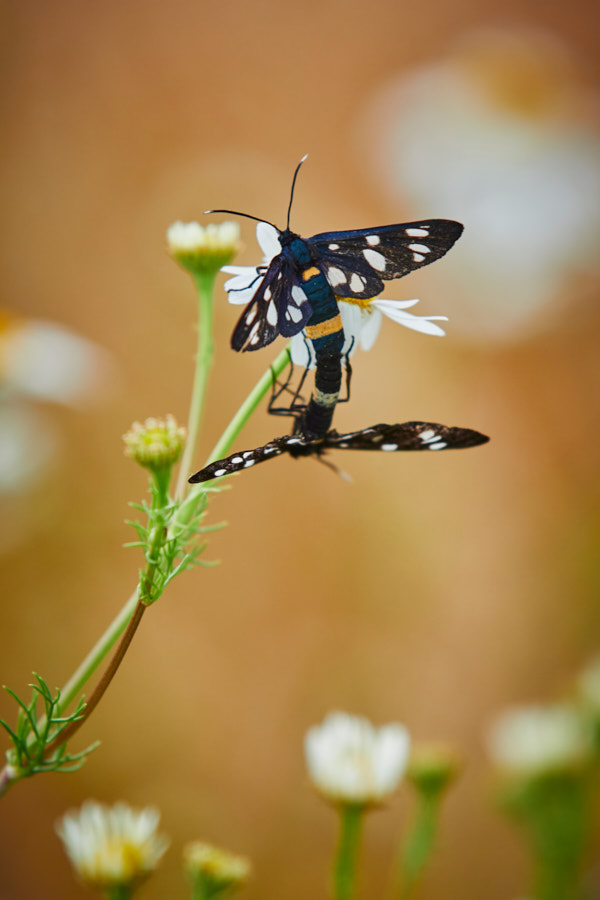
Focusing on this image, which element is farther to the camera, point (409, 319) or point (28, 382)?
point (28, 382)

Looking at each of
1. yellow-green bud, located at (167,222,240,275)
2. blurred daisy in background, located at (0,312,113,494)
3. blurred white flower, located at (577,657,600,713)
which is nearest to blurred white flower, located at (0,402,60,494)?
blurred daisy in background, located at (0,312,113,494)

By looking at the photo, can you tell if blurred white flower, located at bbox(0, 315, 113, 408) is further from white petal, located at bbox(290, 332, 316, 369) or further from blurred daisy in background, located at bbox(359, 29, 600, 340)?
blurred daisy in background, located at bbox(359, 29, 600, 340)

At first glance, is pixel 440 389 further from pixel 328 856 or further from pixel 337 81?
pixel 328 856

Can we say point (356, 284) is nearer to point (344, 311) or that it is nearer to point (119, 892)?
point (344, 311)

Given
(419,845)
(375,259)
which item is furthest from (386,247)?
(419,845)

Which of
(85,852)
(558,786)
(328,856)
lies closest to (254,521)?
(328,856)

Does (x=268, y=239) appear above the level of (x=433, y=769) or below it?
above

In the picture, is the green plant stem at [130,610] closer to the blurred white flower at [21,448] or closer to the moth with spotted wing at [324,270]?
the moth with spotted wing at [324,270]
